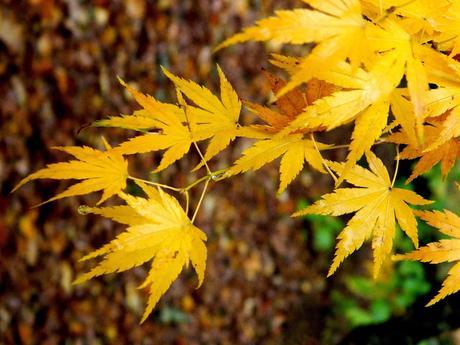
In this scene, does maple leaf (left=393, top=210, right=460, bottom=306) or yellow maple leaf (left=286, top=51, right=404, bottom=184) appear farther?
maple leaf (left=393, top=210, right=460, bottom=306)

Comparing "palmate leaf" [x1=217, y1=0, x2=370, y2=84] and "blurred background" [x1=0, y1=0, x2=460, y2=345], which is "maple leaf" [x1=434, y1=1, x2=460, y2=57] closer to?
"palmate leaf" [x1=217, y1=0, x2=370, y2=84]

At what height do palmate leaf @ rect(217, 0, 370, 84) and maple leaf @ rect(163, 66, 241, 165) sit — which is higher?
palmate leaf @ rect(217, 0, 370, 84)

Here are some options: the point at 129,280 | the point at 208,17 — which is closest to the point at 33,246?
the point at 129,280

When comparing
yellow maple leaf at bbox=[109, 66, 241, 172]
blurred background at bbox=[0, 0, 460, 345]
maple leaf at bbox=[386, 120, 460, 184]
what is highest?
yellow maple leaf at bbox=[109, 66, 241, 172]

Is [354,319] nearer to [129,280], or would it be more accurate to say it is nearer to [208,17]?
[129,280]

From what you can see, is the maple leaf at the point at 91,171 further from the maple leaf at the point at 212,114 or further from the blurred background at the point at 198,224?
the blurred background at the point at 198,224

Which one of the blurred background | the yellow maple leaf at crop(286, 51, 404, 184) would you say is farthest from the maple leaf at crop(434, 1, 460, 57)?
the blurred background
